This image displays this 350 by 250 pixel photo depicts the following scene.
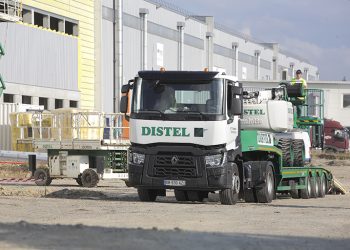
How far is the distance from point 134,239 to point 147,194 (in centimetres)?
878

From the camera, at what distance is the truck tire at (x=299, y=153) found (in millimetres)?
22594

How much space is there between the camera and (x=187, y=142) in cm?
1806

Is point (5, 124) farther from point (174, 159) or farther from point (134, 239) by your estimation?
point (134, 239)

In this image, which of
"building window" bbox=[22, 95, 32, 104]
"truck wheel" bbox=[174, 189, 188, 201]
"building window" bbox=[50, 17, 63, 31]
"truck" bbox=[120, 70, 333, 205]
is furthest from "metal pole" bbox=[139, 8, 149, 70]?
"truck" bbox=[120, 70, 333, 205]

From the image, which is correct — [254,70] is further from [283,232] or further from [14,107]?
[283,232]

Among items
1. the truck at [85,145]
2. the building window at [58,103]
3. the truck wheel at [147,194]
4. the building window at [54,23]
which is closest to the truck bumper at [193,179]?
the truck wheel at [147,194]

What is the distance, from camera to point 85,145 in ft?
80.6

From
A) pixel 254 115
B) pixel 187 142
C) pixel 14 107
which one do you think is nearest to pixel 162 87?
pixel 187 142

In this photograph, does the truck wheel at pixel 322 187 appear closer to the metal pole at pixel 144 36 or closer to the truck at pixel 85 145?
the truck at pixel 85 145

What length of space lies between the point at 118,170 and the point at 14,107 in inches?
747

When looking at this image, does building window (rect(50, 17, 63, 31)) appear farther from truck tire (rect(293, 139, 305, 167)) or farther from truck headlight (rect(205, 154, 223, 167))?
truck headlight (rect(205, 154, 223, 167))

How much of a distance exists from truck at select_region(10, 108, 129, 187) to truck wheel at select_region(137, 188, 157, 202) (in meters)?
4.77

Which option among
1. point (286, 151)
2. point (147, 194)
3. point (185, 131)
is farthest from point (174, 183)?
point (286, 151)

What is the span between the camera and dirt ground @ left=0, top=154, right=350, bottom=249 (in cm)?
1055
